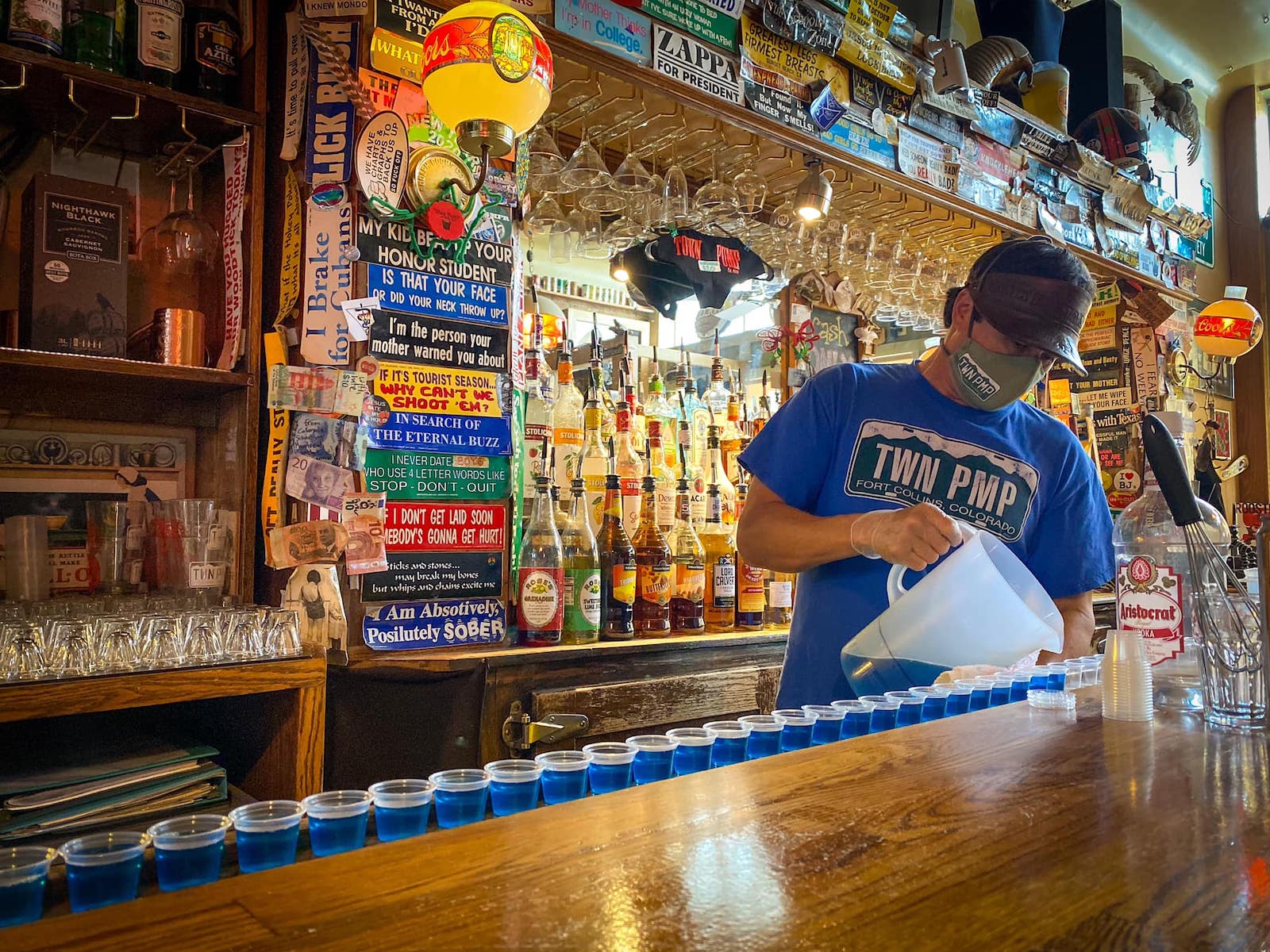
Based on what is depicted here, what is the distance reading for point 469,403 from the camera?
6.00 feet

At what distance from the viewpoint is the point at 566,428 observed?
7.84ft

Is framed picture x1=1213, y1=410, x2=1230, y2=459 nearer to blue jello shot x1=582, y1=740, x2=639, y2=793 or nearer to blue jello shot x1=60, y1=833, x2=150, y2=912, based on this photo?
blue jello shot x1=582, y1=740, x2=639, y2=793

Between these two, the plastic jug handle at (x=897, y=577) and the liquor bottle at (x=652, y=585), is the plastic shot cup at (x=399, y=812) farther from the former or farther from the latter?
the liquor bottle at (x=652, y=585)

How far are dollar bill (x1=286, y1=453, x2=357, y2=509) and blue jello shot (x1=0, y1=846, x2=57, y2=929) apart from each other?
1190 millimetres

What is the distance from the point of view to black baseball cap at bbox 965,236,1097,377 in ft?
5.52

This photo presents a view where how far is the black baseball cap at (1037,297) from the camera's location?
→ 168 cm

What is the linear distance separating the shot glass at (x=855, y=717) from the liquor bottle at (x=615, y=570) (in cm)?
100

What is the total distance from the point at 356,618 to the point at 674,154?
4.92 ft

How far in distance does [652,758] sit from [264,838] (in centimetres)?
32

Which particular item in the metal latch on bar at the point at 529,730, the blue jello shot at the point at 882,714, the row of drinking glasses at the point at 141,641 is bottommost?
the metal latch on bar at the point at 529,730

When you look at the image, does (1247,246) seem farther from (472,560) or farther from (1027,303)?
(472,560)

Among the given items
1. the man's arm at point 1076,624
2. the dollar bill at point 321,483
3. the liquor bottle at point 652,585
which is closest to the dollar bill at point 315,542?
the dollar bill at point 321,483

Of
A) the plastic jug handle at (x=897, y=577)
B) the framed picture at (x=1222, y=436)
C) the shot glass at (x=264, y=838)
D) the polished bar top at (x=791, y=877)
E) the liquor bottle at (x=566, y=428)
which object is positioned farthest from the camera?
the framed picture at (x=1222, y=436)

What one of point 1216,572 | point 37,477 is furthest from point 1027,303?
point 37,477
